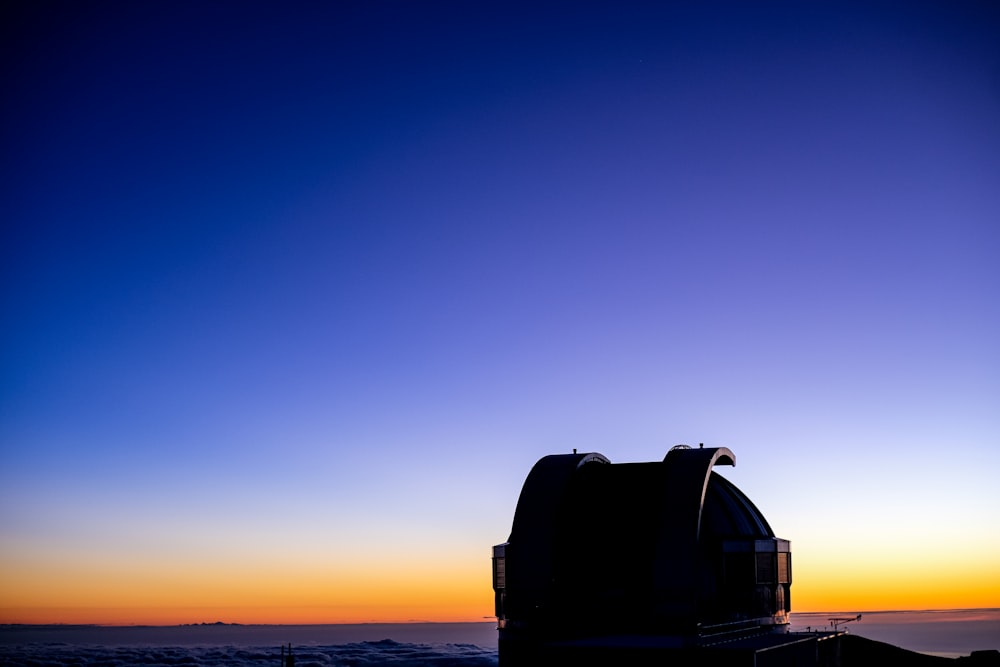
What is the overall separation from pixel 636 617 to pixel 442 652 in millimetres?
115851

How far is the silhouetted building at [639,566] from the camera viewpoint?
2208cm

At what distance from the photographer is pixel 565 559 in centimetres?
2467

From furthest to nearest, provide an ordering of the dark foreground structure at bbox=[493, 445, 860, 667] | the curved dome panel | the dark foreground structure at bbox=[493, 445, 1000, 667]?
the curved dome panel → the dark foreground structure at bbox=[493, 445, 860, 667] → the dark foreground structure at bbox=[493, 445, 1000, 667]

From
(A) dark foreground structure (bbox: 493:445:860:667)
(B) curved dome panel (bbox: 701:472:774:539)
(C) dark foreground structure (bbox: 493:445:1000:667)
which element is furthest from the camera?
(B) curved dome panel (bbox: 701:472:774:539)

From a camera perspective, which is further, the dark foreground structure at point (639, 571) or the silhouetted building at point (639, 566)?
the silhouetted building at point (639, 566)

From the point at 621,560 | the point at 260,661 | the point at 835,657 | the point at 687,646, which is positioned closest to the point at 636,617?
the point at 621,560

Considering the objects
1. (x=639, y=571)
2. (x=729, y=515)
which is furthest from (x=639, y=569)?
(x=729, y=515)

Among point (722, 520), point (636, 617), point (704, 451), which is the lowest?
point (636, 617)

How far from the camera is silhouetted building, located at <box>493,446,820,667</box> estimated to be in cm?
2208

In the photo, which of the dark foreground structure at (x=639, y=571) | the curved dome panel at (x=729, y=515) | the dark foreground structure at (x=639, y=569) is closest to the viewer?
the dark foreground structure at (x=639, y=571)

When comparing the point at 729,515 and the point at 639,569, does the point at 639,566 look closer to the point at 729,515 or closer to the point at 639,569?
the point at 639,569

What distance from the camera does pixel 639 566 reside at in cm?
2400

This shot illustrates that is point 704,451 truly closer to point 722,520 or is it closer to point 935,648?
point 722,520

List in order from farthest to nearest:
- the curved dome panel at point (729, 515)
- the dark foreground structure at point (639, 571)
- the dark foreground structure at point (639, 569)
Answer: the curved dome panel at point (729, 515) → the dark foreground structure at point (639, 569) → the dark foreground structure at point (639, 571)
